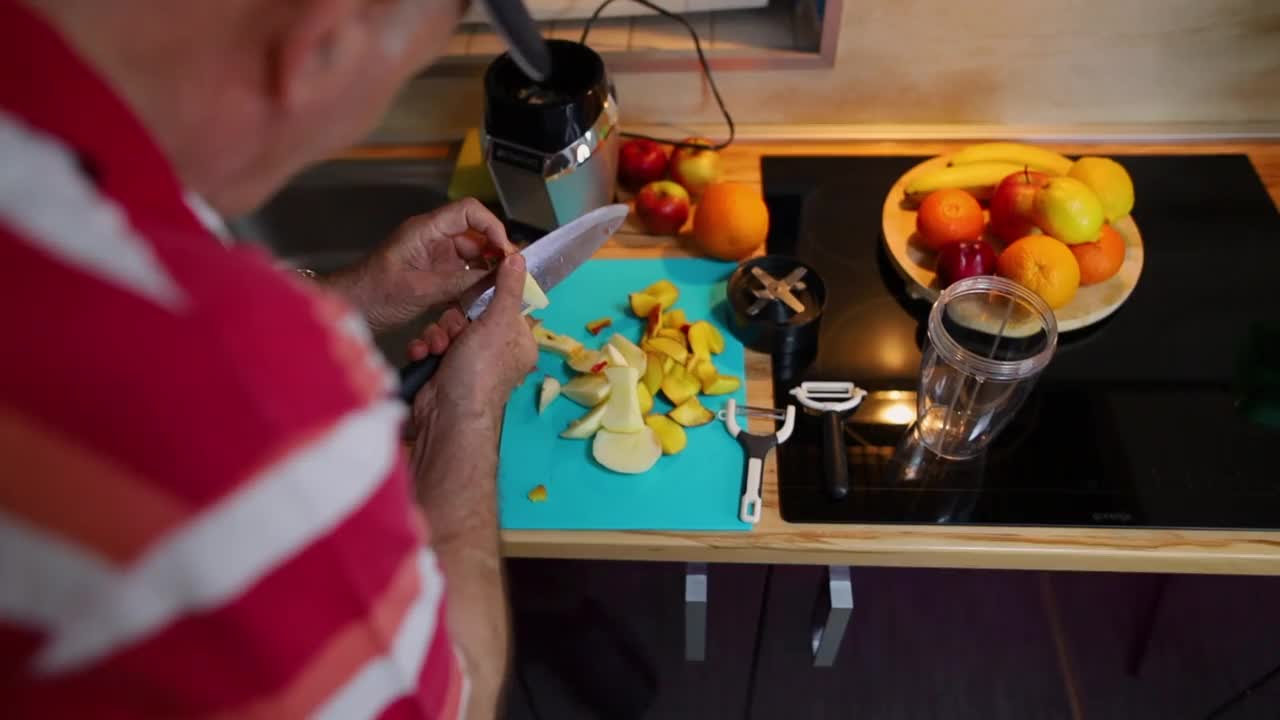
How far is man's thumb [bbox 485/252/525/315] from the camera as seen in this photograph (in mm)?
843

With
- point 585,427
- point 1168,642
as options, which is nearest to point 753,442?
point 585,427

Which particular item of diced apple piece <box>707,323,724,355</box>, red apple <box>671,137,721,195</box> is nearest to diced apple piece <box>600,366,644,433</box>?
diced apple piece <box>707,323,724,355</box>

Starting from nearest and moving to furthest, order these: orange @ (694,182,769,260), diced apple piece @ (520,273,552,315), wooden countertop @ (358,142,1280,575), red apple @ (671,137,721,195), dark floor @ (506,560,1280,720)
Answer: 1. wooden countertop @ (358,142,1280,575)
2. diced apple piece @ (520,273,552,315)
3. orange @ (694,182,769,260)
4. red apple @ (671,137,721,195)
5. dark floor @ (506,560,1280,720)

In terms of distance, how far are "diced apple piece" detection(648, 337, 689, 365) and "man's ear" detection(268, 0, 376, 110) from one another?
0.56 m

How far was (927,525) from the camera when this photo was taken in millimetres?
843

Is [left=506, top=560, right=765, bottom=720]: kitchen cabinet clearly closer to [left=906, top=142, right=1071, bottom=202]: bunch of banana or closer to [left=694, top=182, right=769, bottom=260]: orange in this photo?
[left=694, top=182, right=769, bottom=260]: orange

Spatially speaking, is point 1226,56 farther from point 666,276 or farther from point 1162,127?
point 666,276

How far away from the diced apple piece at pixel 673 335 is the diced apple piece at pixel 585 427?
0.13 m

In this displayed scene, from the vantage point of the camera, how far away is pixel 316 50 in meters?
0.43

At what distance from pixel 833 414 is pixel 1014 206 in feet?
1.14

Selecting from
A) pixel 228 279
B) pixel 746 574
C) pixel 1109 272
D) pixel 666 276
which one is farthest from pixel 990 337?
pixel 228 279

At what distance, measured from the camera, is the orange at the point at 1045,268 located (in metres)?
0.93

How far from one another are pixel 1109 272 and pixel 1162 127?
0.37 m

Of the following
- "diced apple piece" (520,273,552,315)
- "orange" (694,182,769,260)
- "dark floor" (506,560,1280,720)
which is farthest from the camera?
"dark floor" (506,560,1280,720)
